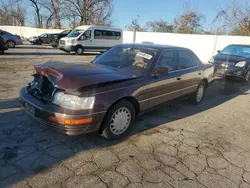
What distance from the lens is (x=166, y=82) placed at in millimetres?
4078

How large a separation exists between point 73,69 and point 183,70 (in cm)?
247

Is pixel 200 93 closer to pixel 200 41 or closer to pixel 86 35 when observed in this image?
pixel 200 41

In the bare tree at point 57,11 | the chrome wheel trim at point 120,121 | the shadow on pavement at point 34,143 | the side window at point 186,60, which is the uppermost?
the bare tree at point 57,11

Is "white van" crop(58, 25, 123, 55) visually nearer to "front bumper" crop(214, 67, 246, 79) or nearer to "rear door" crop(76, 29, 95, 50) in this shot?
"rear door" crop(76, 29, 95, 50)

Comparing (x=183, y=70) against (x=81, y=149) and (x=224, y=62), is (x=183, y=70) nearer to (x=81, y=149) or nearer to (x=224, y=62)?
A: (x=81, y=149)

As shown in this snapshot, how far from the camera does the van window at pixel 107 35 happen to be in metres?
17.0

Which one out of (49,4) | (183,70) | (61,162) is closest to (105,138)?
(61,162)

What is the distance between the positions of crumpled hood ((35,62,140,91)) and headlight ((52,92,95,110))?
0.40ft

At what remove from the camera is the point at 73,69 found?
3354 mm

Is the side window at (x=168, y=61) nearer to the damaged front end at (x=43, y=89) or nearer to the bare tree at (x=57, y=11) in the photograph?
the damaged front end at (x=43, y=89)

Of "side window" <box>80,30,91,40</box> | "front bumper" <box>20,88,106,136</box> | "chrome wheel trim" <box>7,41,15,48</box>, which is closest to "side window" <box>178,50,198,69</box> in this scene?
"front bumper" <box>20,88,106,136</box>

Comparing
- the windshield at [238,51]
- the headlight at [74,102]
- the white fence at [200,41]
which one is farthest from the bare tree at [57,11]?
the headlight at [74,102]

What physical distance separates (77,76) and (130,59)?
4.57 ft

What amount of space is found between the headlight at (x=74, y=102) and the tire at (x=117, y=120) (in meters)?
0.41
